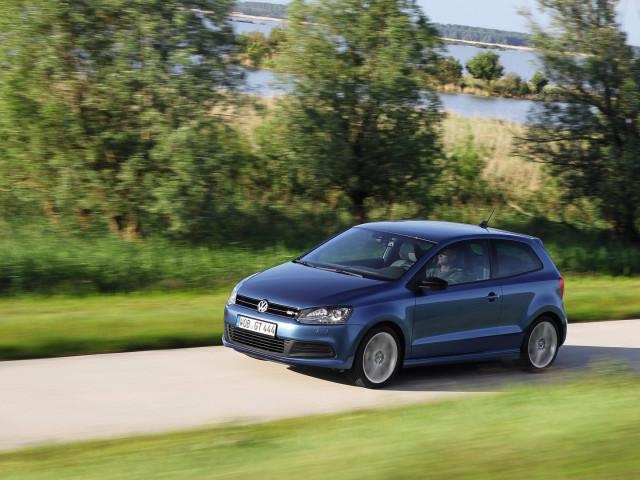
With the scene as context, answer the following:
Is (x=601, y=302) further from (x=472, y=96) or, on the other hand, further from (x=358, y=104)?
(x=472, y=96)

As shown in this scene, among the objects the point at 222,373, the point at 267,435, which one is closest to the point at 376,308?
the point at 222,373

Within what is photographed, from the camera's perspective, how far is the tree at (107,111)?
17.5 metres

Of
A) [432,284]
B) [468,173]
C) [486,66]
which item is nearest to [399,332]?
[432,284]

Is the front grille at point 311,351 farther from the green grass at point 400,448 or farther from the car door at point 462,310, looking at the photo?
the green grass at point 400,448

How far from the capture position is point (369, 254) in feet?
32.6

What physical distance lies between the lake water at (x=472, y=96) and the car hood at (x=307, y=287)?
35.2ft

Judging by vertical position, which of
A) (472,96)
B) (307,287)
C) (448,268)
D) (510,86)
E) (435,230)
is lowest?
(307,287)

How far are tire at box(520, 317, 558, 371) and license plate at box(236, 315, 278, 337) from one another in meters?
3.20

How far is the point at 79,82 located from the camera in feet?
58.6

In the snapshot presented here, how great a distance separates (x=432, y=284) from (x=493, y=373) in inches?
70.8

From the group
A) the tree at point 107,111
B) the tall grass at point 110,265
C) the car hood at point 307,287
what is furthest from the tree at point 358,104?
the car hood at point 307,287

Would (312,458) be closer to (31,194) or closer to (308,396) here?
(308,396)

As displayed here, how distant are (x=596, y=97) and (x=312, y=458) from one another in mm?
20637

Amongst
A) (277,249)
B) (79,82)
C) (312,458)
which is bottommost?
(277,249)
